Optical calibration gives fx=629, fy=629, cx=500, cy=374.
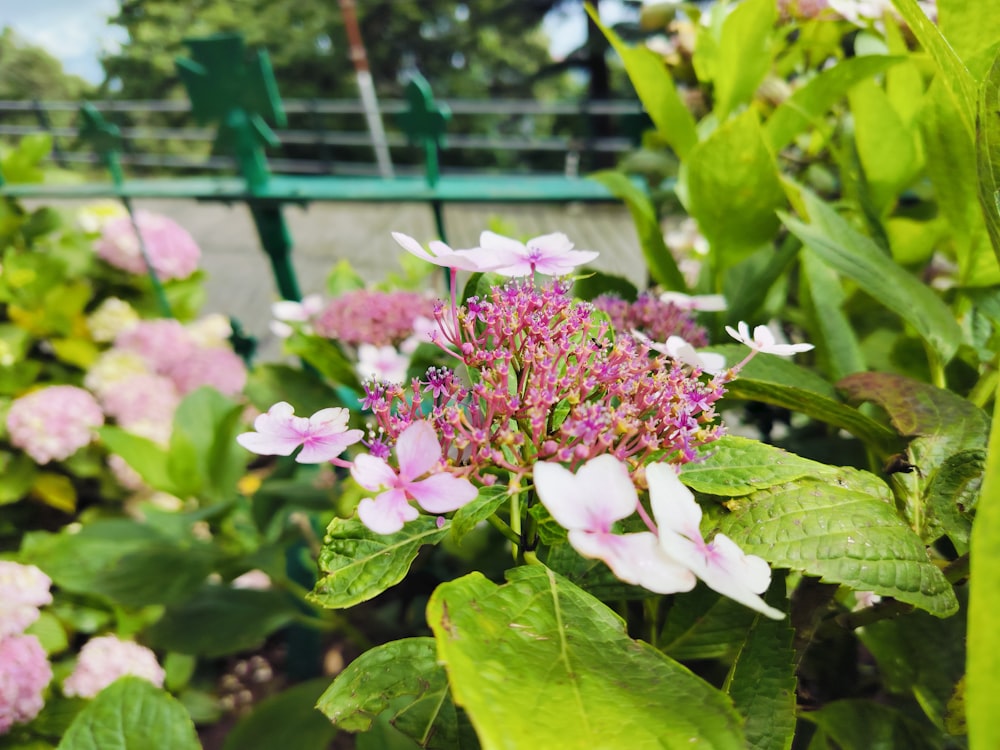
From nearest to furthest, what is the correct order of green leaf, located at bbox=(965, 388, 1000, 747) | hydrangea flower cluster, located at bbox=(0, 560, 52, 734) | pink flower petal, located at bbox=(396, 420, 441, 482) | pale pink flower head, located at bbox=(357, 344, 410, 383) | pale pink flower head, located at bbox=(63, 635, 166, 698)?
1. green leaf, located at bbox=(965, 388, 1000, 747)
2. pink flower petal, located at bbox=(396, 420, 441, 482)
3. pale pink flower head, located at bbox=(357, 344, 410, 383)
4. hydrangea flower cluster, located at bbox=(0, 560, 52, 734)
5. pale pink flower head, located at bbox=(63, 635, 166, 698)

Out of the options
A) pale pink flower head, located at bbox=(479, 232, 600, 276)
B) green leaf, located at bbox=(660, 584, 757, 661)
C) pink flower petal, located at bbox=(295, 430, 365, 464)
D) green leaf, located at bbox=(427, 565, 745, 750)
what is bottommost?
green leaf, located at bbox=(660, 584, 757, 661)

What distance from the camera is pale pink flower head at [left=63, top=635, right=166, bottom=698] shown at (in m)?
0.99

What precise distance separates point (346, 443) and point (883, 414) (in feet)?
1.38

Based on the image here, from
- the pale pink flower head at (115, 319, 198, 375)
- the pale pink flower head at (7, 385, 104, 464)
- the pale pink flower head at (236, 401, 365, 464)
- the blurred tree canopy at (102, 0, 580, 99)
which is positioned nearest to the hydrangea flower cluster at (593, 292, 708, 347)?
the pale pink flower head at (236, 401, 365, 464)

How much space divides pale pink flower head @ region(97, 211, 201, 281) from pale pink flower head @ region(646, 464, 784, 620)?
1581 mm

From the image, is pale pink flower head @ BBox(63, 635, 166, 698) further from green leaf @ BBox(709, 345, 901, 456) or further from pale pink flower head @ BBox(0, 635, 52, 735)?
green leaf @ BBox(709, 345, 901, 456)

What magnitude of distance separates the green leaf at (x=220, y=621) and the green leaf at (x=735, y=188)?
2.60 ft

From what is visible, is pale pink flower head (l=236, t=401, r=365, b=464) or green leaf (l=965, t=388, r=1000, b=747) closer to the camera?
green leaf (l=965, t=388, r=1000, b=747)

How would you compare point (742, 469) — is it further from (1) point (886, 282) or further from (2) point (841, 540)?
(1) point (886, 282)

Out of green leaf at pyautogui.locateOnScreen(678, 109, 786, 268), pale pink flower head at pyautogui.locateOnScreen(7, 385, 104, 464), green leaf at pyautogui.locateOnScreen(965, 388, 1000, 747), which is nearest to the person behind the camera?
green leaf at pyautogui.locateOnScreen(965, 388, 1000, 747)

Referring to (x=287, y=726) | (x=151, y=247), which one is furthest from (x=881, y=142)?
(x=151, y=247)

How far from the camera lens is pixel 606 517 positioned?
0.25 m

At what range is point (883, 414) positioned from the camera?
493 mm

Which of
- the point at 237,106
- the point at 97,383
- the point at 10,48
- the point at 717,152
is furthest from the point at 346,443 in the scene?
the point at 10,48
